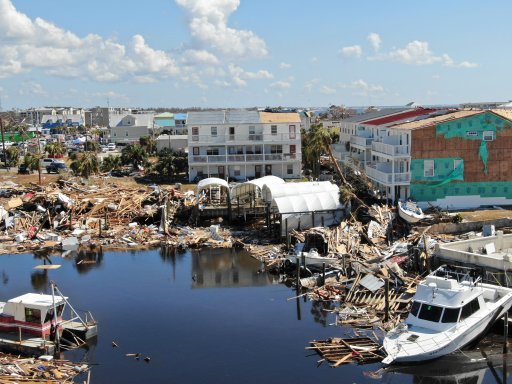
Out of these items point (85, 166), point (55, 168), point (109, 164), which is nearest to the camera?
point (85, 166)

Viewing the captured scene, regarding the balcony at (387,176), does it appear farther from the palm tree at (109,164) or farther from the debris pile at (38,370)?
the palm tree at (109,164)

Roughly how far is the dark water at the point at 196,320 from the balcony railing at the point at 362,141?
2273cm

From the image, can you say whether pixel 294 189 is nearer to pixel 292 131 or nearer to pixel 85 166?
pixel 292 131

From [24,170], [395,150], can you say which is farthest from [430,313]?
[24,170]

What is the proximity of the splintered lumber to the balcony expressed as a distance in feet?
84.9

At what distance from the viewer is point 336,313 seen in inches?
1374

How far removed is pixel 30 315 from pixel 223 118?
48221 mm

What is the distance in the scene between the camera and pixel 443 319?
28.7 m

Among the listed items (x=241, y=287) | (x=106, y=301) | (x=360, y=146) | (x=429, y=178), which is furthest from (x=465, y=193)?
(x=106, y=301)

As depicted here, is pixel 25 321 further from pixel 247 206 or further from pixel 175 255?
pixel 247 206

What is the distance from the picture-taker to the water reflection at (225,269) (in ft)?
140

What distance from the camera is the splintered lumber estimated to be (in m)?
28.6

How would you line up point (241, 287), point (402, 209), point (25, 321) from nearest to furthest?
point (25, 321), point (241, 287), point (402, 209)

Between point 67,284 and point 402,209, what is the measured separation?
24.5 meters
